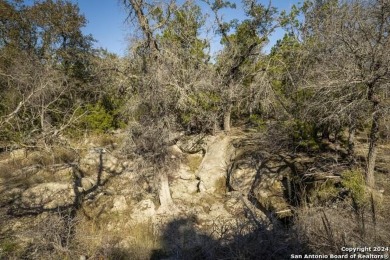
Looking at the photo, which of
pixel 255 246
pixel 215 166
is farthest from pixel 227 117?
pixel 255 246

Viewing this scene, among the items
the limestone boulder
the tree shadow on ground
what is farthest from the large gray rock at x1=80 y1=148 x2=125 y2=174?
the tree shadow on ground

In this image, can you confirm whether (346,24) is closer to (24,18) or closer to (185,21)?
(185,21)

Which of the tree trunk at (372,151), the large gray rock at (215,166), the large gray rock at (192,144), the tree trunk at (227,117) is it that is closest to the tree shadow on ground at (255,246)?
the tree trunk at (372,151)

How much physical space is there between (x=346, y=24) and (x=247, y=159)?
514 cm

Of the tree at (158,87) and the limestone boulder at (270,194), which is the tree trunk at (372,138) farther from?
the tree at (158,87)

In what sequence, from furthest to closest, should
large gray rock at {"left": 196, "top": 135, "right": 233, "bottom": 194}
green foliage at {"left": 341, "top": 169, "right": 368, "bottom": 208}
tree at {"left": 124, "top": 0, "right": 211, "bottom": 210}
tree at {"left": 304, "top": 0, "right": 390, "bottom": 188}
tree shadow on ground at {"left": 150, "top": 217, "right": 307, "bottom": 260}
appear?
large gray rock at {"left": 196, "top": 135, "right": 233, "bottom": 194}, tree at {"left": 124, "top": 0, "right": 211, "bottom": 210}, green foliage at {"left": 341, "top": 169, "right": 368, "bottom": 208}, tree at {"left": 304, "top": 0, "right": 390, "bottom": 188}, tree shadow on ground at {"left": 150, "top": 217, "right": 307, "bottom": 260}

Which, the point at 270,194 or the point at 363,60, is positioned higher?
the point at 363,60

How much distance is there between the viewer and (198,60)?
38.0 feet

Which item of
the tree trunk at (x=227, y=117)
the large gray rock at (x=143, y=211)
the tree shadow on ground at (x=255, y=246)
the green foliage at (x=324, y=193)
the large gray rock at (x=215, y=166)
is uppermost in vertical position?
the tree trunk at (x=227, y=117)

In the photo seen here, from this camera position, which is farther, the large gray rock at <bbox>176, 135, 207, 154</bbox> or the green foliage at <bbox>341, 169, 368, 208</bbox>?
the large gray rock at <bbox>176, 135, 207, 154</bbox>

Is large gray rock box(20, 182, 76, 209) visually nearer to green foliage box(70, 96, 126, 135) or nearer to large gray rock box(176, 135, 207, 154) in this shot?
green foliage box(70, 96, 126, 135)

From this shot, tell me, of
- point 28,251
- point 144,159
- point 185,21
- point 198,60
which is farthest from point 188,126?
point 28,251

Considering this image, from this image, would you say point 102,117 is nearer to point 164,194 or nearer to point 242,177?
point 164,194

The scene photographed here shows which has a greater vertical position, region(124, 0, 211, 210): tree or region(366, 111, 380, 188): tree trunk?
region(124, 0, 211, 210): tree
